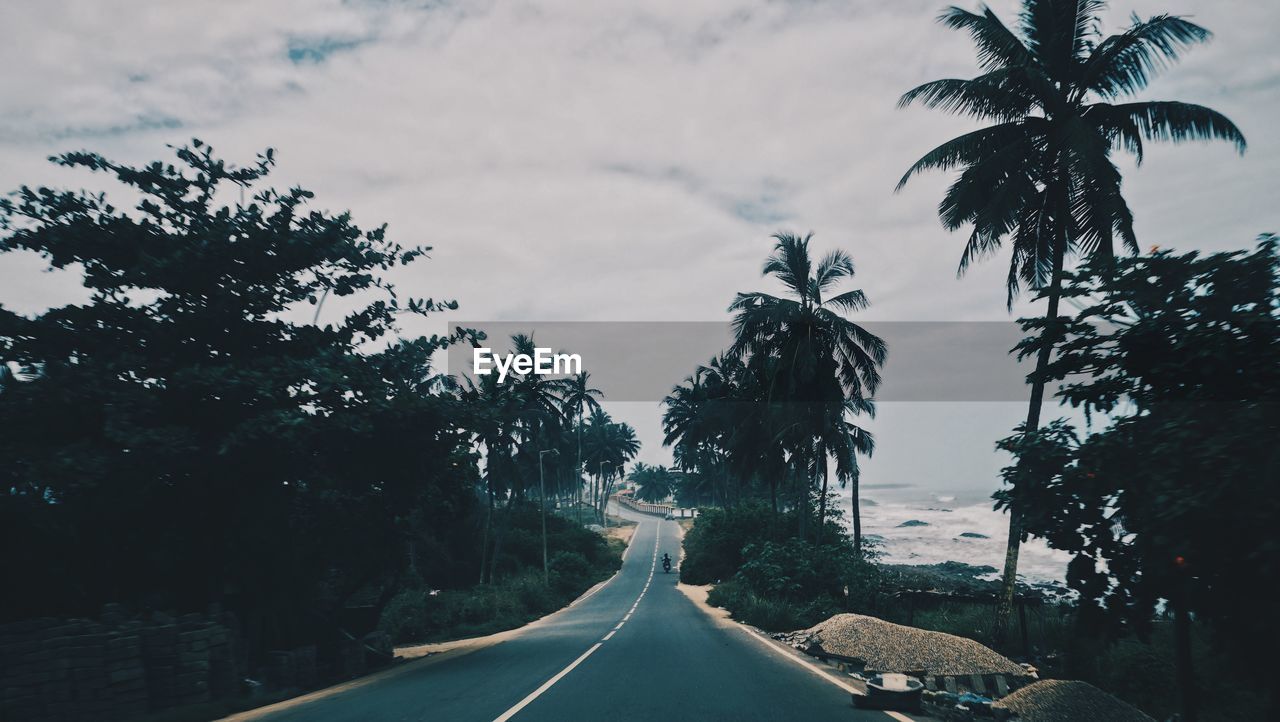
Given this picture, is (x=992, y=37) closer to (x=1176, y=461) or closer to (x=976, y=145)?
(x=976, y=145)

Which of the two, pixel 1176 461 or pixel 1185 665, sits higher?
pixel 1176 461

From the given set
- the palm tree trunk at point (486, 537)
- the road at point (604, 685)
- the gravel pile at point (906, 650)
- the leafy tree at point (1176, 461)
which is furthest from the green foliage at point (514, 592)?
the leafy tree at point (1176, 461)

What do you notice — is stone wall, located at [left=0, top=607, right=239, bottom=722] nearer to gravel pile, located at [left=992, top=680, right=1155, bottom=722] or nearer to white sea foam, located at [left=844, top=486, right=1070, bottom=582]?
gravel pile, located at [left=992, top=680, right=1155, bottom=722]

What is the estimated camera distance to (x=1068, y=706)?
8305 mm

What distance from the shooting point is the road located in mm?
8758

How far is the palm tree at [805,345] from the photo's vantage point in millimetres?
28297

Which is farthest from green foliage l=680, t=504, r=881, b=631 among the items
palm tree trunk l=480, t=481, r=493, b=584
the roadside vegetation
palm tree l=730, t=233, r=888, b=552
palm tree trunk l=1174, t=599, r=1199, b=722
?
palm tree trunk l=480, t=481, r=493, b=584

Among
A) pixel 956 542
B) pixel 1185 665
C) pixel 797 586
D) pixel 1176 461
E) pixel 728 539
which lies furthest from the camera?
pixel 956 542

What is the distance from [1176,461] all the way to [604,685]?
25.5 feet

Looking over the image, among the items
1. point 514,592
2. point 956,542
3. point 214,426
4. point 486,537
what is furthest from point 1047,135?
point 956,542

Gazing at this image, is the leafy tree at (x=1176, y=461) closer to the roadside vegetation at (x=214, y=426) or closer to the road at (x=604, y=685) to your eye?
the road at (x=604, y=685)

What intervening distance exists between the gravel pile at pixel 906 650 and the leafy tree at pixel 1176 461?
5.15 metres

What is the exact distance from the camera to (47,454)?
12.1 m

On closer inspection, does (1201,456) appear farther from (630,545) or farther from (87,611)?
(630,545)
